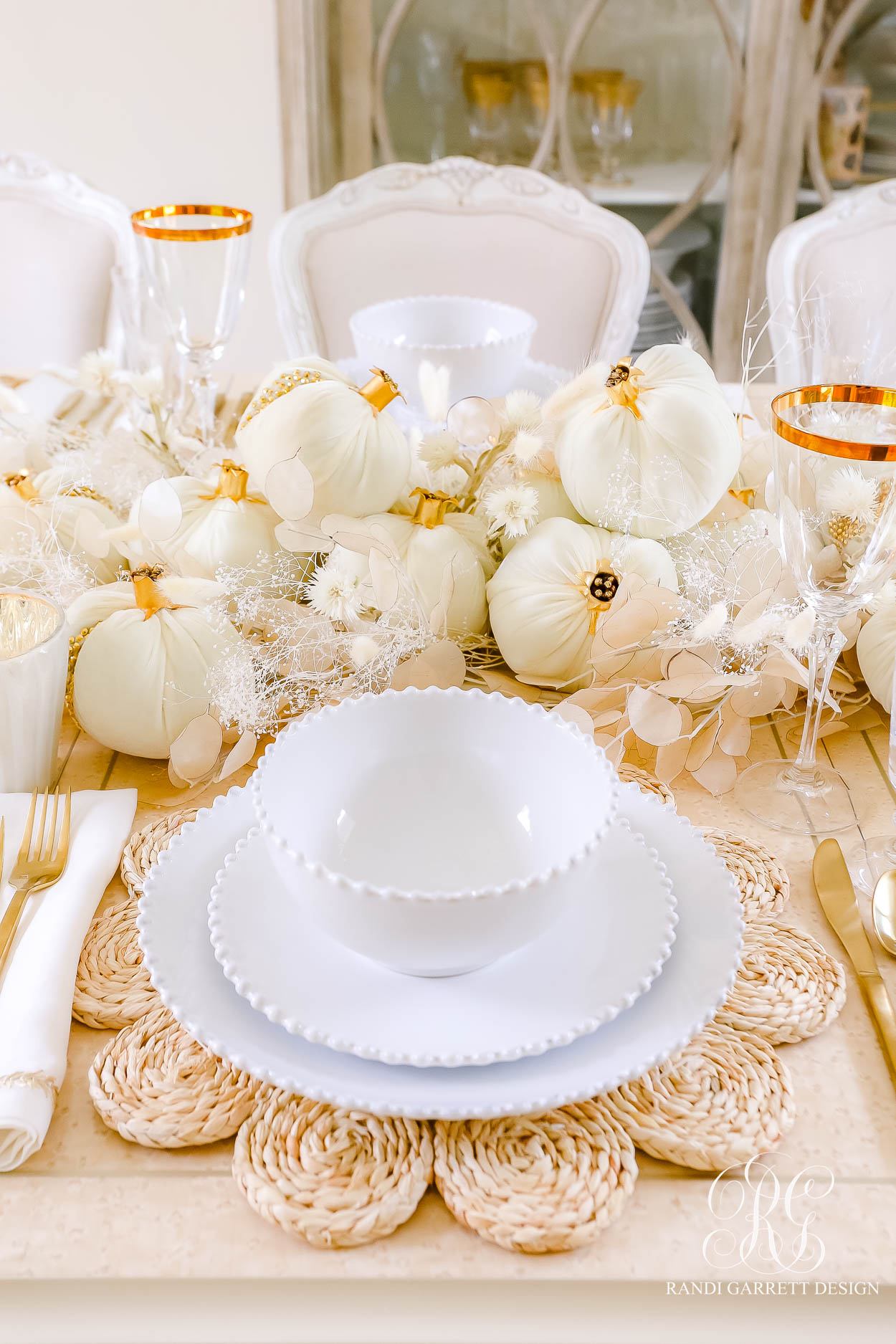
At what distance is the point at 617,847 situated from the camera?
53 centimetres

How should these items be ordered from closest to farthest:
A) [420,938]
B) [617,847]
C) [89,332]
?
[420,938], [617,847], [89,332]

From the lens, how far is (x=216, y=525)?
0.72m

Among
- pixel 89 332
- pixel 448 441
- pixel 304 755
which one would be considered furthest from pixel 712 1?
pixel 304 755

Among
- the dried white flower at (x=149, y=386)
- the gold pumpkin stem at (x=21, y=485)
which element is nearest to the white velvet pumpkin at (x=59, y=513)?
the gold pumpkin stem at (x=21, y=485)

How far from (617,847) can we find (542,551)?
0.22 m

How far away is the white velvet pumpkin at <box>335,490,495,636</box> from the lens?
27.6 inches

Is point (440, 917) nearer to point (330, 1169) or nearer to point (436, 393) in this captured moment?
point (330, 1169)

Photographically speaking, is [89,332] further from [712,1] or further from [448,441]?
[712,1]

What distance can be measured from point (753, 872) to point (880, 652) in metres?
0.21

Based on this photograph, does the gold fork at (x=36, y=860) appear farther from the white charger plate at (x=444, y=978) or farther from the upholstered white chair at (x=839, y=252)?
the upholstered white chair at (x=839, y=252)

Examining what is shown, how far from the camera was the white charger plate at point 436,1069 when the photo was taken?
16.3 inches

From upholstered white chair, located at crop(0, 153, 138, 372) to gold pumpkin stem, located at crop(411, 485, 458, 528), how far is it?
3.53 feet

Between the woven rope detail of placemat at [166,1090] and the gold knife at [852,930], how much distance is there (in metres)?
0.27

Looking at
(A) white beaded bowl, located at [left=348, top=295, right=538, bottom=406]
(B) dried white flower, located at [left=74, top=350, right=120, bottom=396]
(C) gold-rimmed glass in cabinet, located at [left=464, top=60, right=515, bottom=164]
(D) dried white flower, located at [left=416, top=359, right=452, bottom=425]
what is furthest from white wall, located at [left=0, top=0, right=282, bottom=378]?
(D) dried white flower, located at [left=416, top=359, right=452, bottom=425]
